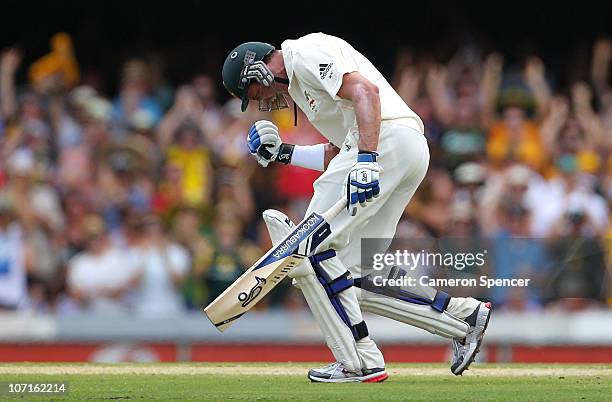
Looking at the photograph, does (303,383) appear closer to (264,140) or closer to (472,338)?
(472,338)

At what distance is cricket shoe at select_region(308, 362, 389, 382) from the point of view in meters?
6.65

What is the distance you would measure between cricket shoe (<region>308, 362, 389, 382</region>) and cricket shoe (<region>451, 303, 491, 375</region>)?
42cm

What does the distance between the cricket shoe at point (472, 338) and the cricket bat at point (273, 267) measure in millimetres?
931

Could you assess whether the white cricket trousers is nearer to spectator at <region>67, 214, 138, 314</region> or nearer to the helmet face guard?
the helmet face guard

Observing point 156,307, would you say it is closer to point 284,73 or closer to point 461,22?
point 284,73

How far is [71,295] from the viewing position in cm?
1068

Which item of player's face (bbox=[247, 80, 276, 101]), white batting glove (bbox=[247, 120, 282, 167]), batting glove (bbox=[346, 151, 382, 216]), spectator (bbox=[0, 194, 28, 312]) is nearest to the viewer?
batting glove (bbox=[346, 151, 382, 216])

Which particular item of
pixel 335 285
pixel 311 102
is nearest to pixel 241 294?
pixel 335 285

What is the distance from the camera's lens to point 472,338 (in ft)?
22.3

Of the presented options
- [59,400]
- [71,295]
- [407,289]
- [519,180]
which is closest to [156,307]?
[71,295]

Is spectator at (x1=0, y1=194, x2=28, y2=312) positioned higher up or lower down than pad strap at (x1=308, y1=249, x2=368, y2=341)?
higher up

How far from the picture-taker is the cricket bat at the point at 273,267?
6488mm

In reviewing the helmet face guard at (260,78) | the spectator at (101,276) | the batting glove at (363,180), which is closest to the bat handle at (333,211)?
the batting glove at (363,180)

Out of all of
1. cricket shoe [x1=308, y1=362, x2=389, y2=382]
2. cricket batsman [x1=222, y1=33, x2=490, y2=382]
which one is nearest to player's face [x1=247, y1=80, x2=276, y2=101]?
cricket batsman [x1=222, y1=33, x2=490, y2=382]
